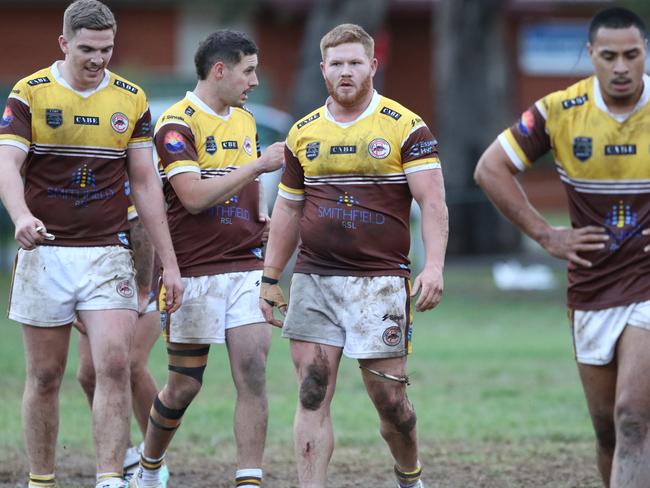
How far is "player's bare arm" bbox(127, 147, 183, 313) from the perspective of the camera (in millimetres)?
A: 7102

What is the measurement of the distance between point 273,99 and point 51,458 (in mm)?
26988

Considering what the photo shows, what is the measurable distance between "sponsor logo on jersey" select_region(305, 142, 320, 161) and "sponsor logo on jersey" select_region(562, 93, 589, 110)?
50.7 inches

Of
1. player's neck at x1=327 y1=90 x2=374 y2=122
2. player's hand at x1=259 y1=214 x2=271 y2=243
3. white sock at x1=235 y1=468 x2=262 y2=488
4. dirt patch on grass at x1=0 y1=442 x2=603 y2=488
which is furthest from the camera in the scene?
dirt patch on grass at x1=0 y1=442 x2=603 y2=488

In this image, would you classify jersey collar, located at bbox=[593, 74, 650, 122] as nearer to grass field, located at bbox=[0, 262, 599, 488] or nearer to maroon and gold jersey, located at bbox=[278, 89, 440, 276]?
maroon and gold jersey, located at bbox=[278, 89, 440, 276]

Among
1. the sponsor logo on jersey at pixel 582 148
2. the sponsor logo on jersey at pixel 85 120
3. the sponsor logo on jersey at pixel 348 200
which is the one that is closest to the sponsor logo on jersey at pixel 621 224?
the sponsor logo on jersey at pixel 582 148

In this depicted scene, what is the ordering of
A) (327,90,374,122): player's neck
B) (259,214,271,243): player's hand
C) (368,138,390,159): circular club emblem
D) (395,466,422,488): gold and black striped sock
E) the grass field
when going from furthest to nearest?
the grass field < (259,214,271,243): player's hand < (395,466,422,488): gold and black striped sock < (327,90,374,122): player's neck < (368,138,390,159): circular club emblem

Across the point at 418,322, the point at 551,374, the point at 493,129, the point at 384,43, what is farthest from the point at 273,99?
the point at 551,374

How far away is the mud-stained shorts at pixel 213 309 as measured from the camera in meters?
7.32

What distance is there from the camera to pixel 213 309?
24.0 feet

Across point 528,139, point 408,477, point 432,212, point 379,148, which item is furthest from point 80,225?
point 528,139

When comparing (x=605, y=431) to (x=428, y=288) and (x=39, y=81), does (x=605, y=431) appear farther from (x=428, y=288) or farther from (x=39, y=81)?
(x=39, y=81)

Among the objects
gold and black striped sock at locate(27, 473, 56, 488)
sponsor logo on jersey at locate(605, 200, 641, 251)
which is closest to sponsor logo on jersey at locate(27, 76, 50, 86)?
gold and black striped sock at locate(27, 473, 56, 488)

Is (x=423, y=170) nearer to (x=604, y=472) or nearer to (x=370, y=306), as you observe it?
(x=370, y=306)

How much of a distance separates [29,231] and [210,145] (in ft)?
4.22
